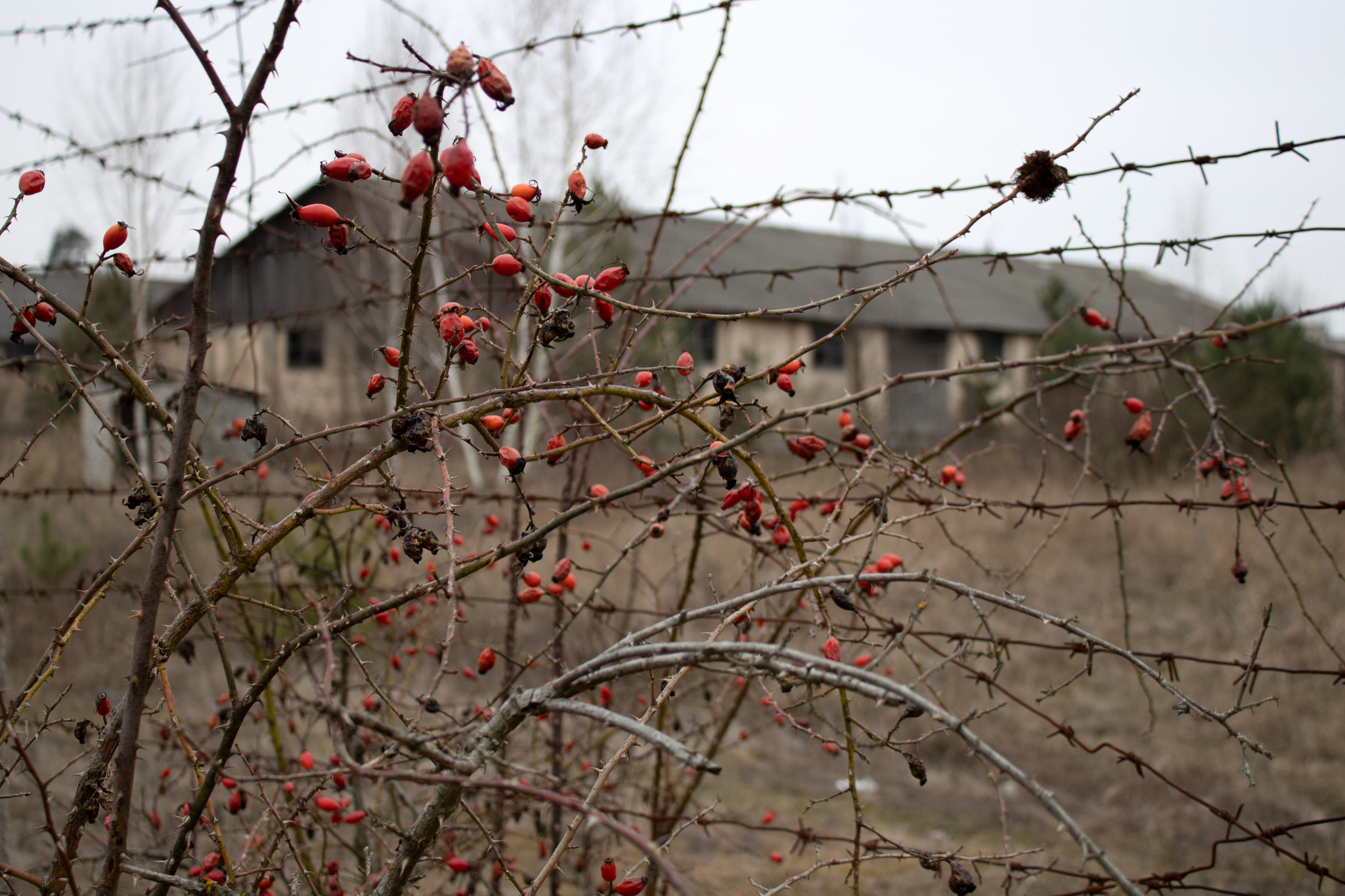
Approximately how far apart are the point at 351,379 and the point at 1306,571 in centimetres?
1620

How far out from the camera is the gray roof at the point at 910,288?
64.0ft

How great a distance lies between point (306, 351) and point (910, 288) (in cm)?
1333

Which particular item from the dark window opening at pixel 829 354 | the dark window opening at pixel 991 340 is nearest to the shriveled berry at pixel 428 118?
the dark window opening at pixel 829 354

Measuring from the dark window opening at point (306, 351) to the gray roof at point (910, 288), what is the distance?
746 cm

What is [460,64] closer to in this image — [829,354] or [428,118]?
[428,118]

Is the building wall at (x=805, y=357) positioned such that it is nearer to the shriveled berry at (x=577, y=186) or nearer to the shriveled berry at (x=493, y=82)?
the shriveled berry at (x=577, y=186)

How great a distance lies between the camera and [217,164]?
3.06 ft

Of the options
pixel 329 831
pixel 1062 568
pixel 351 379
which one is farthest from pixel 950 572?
pixel 351 379

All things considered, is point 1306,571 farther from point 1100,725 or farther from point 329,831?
point 329,831

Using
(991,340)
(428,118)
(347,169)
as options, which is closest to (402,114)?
(347,169)

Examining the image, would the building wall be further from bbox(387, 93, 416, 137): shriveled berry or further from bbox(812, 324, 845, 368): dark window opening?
bbox(387, 93, 416, 137): shriveled berry

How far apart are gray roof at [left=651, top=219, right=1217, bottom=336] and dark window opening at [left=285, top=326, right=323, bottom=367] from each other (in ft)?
24.5

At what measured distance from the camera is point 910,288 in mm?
19094

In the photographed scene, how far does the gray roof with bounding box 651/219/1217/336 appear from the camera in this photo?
19.5m
